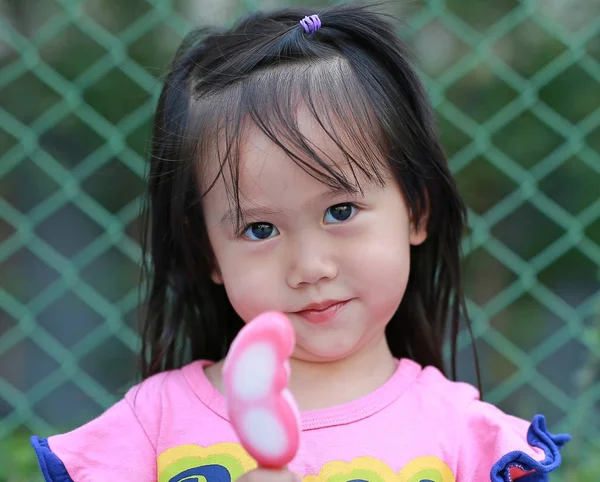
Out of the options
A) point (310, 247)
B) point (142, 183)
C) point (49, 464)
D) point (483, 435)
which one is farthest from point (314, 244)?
point (142, 183)

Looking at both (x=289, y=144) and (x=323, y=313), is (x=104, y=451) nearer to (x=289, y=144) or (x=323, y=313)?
(x=323, y=313)

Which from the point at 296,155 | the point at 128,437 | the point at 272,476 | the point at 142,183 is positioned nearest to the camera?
the point at 272,476

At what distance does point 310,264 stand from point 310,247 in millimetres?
22

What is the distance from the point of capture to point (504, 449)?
1.19 meters

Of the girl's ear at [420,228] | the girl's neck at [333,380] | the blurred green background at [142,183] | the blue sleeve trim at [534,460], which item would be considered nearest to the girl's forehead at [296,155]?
the girl's ear at [420,228]

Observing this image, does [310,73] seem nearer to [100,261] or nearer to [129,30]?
[129,30]

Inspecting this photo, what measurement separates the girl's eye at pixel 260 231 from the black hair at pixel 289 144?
0.04 m

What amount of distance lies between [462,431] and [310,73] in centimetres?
51

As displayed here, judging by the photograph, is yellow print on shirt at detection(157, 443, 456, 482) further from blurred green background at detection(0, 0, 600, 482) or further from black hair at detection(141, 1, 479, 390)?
blurred green background at detection(0, 0, 600, 482)

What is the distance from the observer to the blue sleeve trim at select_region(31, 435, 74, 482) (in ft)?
4.03

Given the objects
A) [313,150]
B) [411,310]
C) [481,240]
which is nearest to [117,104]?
[481,240]

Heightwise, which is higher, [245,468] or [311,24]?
[311,24]

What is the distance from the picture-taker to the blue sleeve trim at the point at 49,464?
4.03ft

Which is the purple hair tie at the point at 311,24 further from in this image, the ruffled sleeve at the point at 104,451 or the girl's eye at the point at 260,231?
the ruffled sleeve at the point at 104,451
